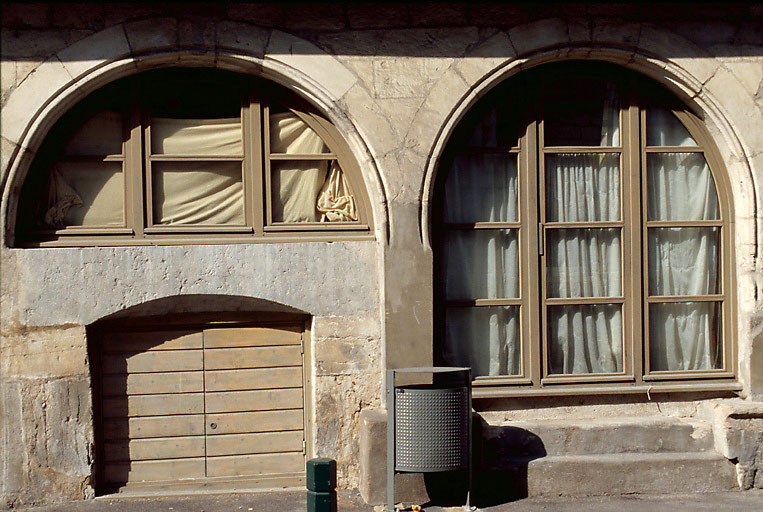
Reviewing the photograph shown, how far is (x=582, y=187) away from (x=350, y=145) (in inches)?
82.1

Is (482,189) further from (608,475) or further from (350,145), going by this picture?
(608,475)

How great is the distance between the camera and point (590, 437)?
7.38m

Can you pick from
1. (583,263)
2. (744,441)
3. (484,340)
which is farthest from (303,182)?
(744,441)

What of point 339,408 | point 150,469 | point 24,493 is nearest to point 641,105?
point 339,408

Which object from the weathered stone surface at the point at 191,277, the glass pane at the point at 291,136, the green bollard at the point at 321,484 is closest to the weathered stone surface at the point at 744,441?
the weathered stone surface at the point at 191,277

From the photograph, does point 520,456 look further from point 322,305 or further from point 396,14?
point 396,14

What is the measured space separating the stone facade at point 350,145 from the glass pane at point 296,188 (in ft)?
1.34

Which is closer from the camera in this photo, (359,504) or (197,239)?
(359,504)

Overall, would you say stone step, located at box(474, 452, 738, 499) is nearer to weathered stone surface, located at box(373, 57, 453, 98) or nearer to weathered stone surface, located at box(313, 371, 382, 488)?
weathered stone surface, located at box(313, 371, 382, 488)

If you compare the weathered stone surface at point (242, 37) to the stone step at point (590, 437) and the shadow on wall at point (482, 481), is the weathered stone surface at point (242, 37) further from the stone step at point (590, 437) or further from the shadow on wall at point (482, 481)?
the stone step at point (590, 437)

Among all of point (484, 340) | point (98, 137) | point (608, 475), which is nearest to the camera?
point (608, 475)

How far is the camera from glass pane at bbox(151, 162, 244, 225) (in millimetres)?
7387

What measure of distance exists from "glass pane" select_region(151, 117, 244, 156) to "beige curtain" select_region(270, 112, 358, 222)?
13.0 inches

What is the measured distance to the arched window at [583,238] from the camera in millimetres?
7605
